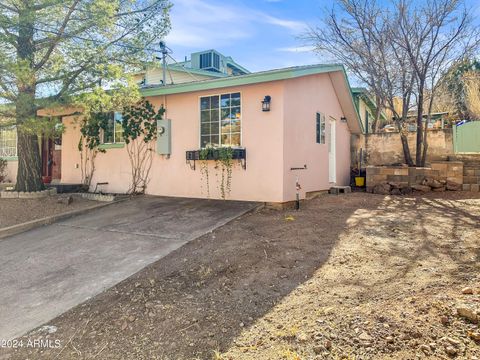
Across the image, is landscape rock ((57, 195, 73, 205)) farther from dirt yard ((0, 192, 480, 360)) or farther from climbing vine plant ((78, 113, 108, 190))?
Answer: dirt yard ((0, 192, 480, 360))

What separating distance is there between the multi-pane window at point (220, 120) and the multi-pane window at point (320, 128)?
8.82 feet

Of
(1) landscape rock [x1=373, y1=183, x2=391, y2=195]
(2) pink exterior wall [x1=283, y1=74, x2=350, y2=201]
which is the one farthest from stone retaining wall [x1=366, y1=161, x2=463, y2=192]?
(2) pink exterior wall [x1=283, y1=74, x2=350, y2=201]

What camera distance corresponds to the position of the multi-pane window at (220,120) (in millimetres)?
7578

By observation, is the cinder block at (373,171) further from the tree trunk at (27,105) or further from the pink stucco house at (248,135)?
the tree trunk at (27,105)

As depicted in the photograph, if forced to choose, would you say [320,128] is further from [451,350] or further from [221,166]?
[451,350]

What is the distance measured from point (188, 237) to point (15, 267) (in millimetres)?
2477

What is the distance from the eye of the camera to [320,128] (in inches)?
365

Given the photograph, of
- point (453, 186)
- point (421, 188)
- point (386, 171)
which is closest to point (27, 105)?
point (386, 171)

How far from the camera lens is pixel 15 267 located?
181 inches

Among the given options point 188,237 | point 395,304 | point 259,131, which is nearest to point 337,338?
point 395,304

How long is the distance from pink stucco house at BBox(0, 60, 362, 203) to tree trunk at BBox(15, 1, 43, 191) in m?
1.64

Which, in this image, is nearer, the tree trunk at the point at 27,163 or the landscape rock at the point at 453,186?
the tree trunk at the point at 27,163

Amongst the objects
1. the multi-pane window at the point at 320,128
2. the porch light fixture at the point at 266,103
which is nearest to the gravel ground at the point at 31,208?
the porch light fixture at the point at 266,103

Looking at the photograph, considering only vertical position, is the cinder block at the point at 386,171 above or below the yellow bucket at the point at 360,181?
above
